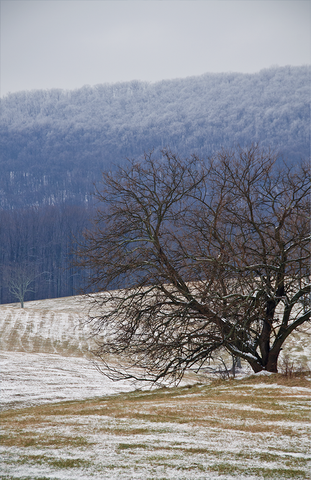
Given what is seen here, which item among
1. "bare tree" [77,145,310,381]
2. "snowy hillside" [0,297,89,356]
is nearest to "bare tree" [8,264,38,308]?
"snowy hillside" [0,297,89,356]

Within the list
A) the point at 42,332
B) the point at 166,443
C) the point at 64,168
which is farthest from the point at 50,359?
the point at 64,168

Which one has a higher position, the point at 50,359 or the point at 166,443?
the point at 166,443

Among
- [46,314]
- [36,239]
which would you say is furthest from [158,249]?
[36,239]

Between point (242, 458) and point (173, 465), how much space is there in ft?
3.10

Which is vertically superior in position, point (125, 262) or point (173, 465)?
point (125, 262)

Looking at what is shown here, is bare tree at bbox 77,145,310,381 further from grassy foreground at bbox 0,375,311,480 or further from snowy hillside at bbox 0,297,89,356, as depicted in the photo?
snowy hillside at bbox 0,297,89,356

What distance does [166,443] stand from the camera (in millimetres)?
6168

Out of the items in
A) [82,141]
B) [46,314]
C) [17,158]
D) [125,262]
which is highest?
[82,141]

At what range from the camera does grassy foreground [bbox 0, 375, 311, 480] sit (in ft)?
16.8

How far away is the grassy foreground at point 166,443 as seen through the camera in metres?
5.12

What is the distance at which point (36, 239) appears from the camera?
99562 millimetres

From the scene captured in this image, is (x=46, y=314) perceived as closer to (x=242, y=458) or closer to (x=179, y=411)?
(x=179, y=411)

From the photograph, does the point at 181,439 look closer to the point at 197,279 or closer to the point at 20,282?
the point at 197,279

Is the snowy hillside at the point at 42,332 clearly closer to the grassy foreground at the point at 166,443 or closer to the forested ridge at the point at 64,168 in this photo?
the grassy foreground at the point at 166,443
